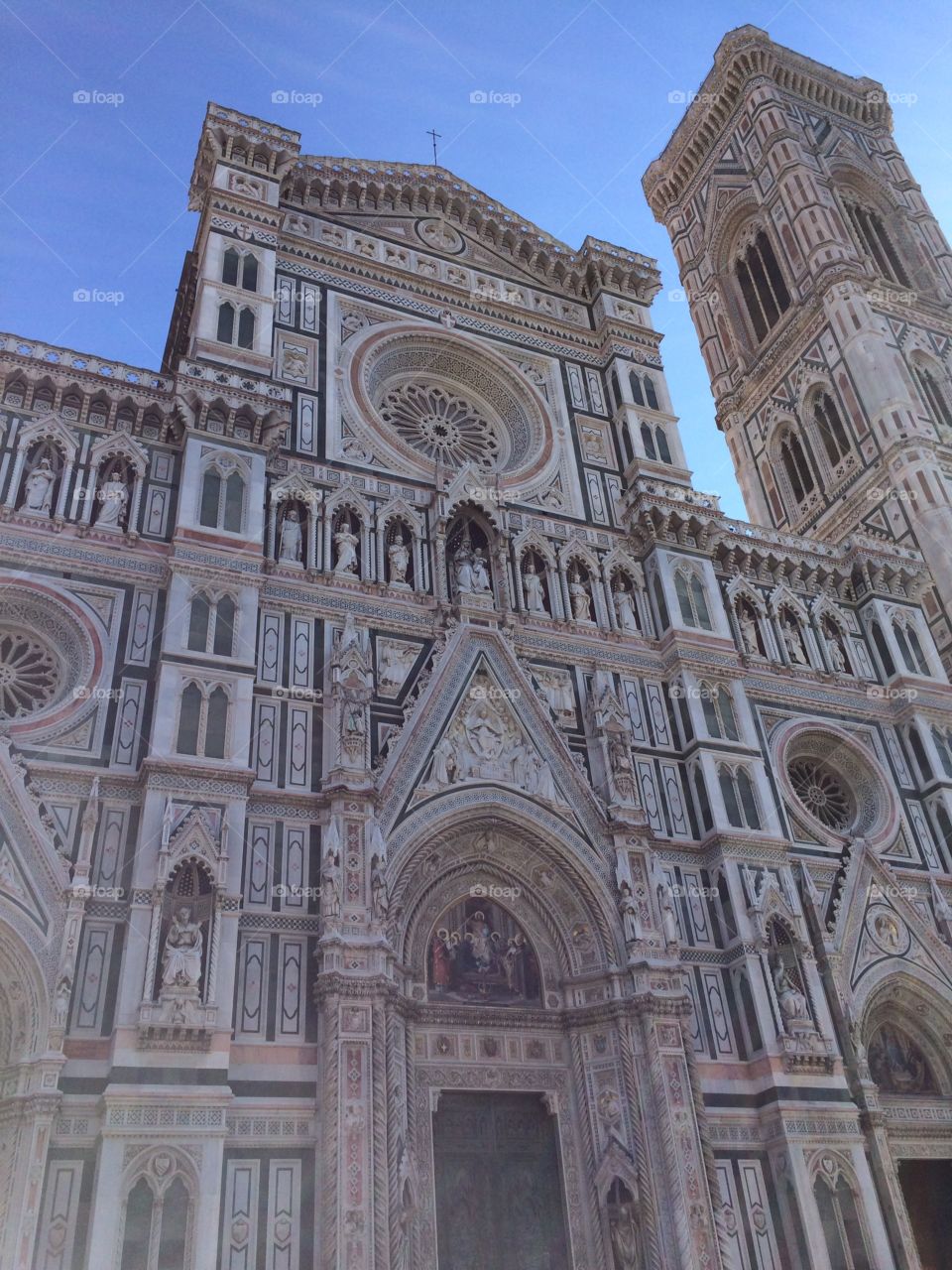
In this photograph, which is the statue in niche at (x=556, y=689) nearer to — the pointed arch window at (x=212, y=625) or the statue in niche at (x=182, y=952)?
the pointed arch window at (x=212, y=625)

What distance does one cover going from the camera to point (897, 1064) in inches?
623

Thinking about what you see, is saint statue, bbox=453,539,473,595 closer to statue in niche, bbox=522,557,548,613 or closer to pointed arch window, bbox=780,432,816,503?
statue in niche, bbox=522,557,548,613

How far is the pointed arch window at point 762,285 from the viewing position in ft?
104

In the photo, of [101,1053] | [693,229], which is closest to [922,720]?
[101,1053]

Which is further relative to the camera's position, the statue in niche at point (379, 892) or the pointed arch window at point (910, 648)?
the pointed arch window at point (910, 648)

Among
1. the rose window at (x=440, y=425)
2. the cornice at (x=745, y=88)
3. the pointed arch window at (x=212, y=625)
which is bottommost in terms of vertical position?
the pointed arch window at (x=212, y=625)

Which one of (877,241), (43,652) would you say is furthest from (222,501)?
(877,241)

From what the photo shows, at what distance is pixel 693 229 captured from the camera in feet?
119

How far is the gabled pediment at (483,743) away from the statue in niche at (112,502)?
4902 mm

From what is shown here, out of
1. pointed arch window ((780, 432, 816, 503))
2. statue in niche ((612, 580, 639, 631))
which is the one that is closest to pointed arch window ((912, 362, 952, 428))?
pointed arch window ((780, 432, 816, 503))

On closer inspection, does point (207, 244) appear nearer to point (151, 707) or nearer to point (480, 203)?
point (480, 203)

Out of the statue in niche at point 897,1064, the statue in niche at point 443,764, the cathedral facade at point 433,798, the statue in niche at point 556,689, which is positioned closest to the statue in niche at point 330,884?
the cathedral facade at point 433,798

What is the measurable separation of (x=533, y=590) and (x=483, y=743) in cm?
327

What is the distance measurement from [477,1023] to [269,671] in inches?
208
